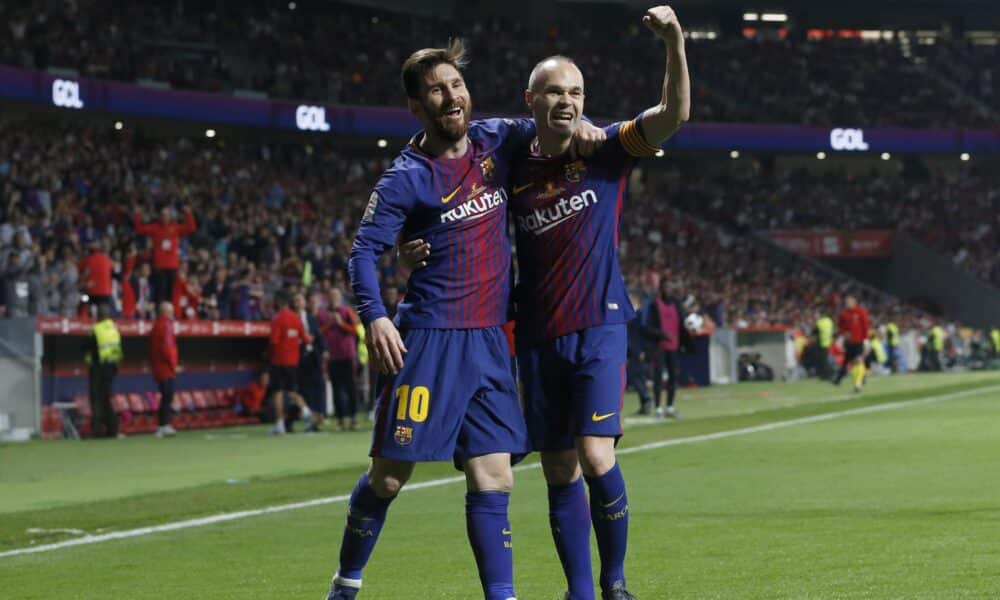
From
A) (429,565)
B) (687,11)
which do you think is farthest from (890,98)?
(429,565)

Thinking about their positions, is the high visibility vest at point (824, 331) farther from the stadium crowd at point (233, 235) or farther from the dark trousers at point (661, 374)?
the dark trousers at point (661, 374)

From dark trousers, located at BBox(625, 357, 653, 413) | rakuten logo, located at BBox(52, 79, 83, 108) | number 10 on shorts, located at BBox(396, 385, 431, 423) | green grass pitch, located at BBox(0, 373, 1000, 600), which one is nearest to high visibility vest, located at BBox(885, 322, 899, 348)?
dark trousers, located at BBox(625, 357, 653, 413)

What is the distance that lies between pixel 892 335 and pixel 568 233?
43281mm

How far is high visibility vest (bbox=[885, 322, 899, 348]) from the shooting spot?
4788 cm

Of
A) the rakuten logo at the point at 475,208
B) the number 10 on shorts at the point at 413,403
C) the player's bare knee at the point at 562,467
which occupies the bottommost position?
the player's bare knee at the point at 562,467

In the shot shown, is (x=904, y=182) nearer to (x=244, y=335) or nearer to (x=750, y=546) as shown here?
(x=244, y=335)

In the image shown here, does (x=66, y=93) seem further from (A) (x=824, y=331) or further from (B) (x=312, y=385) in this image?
(A) (x=824, y=331)

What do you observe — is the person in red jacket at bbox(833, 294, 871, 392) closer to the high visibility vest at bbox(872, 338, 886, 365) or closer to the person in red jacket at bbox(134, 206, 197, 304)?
the high visibility vest at bbox(872, 338, 886, 365)

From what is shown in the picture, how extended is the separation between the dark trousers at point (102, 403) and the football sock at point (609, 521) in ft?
56.9

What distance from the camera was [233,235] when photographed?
1403 inches

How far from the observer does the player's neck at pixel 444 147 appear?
641 cm

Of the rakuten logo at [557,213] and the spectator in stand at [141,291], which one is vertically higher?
the spectator in stand at [141,291]

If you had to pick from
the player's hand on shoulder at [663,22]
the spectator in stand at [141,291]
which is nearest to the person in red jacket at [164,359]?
the spectator in stand at [141,291]

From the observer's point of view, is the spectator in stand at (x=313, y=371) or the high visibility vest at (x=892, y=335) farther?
the high visibility vest at (x=892, y=335)
